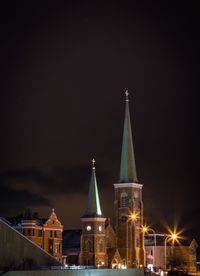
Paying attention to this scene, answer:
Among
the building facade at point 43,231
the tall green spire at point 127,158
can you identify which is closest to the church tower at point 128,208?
the tall green spire at point 127,158

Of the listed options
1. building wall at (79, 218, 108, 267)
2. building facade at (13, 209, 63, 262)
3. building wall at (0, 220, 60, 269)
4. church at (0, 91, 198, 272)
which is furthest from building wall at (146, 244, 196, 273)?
building wall at (0, 220, 60, 269)

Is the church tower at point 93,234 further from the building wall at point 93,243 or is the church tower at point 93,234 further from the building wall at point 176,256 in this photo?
the building wall at point 176,256

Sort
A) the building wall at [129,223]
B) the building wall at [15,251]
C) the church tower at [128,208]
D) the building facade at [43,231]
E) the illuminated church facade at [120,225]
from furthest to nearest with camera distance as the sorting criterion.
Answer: the church tower at [128,208] → the building wall at [129,223] → the illuminated church facade at [120,225] → the building facade at [43,231] → the building wall at [15,251]

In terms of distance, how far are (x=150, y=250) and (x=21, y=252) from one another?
106628 millimetres

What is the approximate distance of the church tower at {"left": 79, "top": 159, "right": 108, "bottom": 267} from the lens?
127 meters

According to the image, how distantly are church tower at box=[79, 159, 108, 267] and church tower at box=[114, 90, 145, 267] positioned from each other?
601 centimetres

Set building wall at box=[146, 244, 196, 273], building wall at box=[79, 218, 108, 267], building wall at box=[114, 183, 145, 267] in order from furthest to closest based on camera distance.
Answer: building wall at box=[146, 244, 196, 273]
building wall at box=[114, 183, 145, 267]
building wall at box=[79, 218, 108, 267]

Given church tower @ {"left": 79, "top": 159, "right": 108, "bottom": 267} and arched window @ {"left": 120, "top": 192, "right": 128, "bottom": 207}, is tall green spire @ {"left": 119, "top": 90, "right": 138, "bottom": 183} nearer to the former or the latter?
arched window @ {"left": 120, "top": 192, "right": 128, "bottom": 207}

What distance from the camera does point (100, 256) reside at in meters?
128

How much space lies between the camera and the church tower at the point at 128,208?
134 metres

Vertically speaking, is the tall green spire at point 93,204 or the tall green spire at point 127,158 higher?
the tall green spire at point 127,158

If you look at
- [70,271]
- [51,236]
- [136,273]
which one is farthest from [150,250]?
[70,271]

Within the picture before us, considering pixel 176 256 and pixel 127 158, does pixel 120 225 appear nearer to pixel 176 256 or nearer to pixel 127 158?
pixel 127 158

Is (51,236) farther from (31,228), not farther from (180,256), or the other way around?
(180,256)
